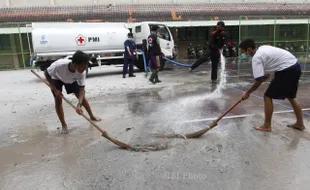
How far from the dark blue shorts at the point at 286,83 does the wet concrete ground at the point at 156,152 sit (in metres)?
0.55

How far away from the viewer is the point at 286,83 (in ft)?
12.2

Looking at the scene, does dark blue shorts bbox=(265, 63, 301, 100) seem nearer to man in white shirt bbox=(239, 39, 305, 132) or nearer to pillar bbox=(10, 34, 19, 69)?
man in white shirt bbox=(239, 39, 305, 132)

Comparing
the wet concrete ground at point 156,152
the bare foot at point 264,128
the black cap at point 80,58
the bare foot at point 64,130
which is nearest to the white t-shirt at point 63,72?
the black cap at point 80,58

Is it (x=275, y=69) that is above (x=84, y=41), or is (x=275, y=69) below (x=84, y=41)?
below

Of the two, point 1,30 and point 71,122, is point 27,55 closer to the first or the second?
point 1,30

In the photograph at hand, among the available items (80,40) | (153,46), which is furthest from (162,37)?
(153,46)

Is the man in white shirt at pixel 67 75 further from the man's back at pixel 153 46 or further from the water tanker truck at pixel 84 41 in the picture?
the water tanker truck at pixel 84 41

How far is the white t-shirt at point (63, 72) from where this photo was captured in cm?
386

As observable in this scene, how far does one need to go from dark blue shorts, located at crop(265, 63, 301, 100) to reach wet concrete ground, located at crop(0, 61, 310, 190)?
21.5 inches

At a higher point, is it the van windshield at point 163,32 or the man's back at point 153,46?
the van windshield at point 163,32

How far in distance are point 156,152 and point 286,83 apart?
1.99 metres

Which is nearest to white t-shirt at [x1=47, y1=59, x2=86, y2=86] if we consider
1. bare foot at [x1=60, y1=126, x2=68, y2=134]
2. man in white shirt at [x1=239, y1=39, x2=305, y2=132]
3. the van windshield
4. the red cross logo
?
Result: bare foot at [x1=60, y1=126, x2=68, y2=134]

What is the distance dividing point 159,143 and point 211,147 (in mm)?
674

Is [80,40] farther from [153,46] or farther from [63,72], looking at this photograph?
[63,72]
